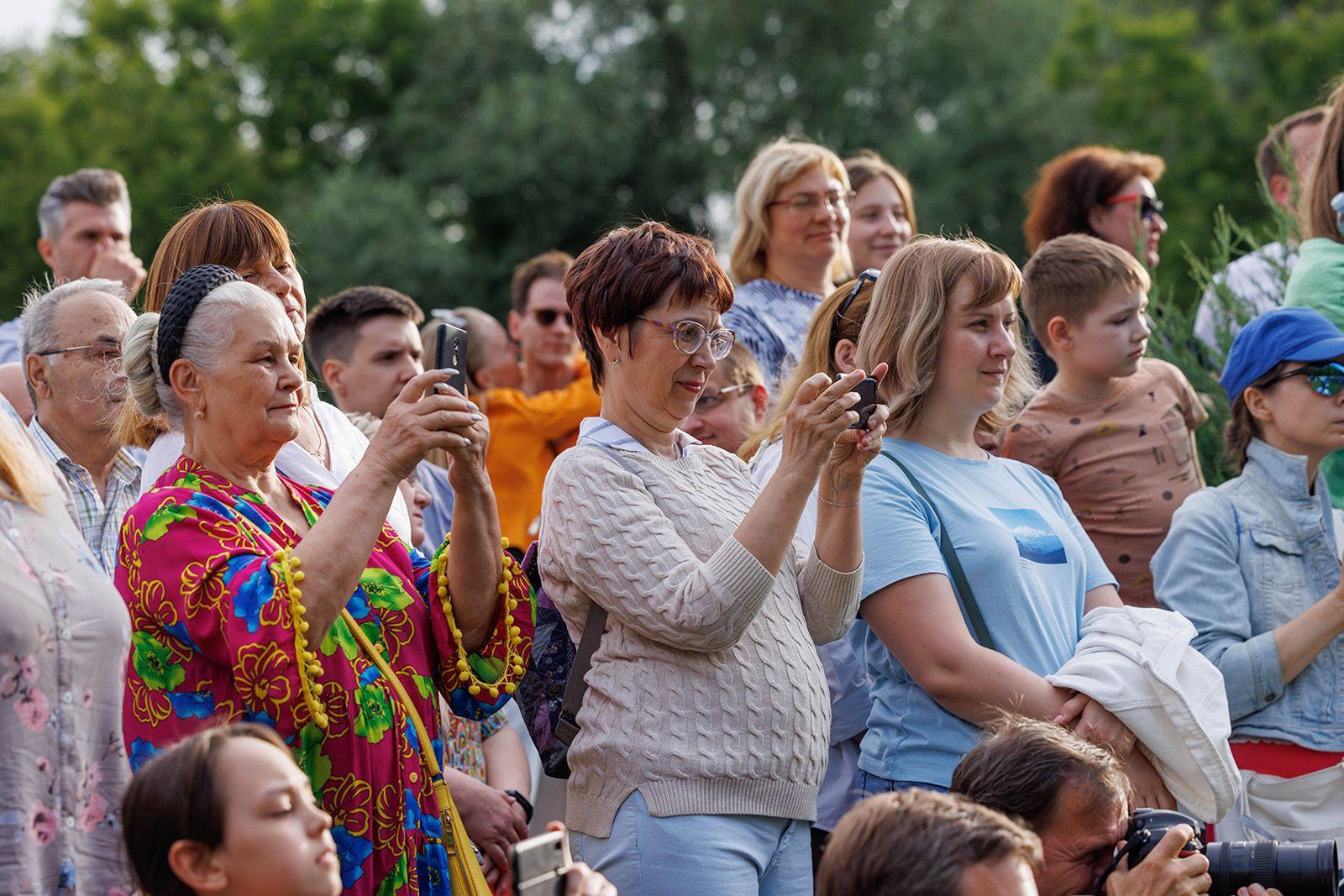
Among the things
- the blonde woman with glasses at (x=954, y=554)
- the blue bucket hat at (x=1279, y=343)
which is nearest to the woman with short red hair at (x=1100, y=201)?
the blue bucket hat at (x=1279, y=343)

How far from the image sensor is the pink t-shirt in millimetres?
4629

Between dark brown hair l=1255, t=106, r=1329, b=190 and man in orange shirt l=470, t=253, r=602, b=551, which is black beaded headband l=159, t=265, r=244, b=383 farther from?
dark brown hair l=1255, t=106, r=1329, b=190

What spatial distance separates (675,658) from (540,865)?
0.88m

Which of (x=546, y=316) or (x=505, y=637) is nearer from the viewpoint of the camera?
(x=505, y=637)

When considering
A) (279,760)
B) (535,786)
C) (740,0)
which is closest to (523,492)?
(535,786)

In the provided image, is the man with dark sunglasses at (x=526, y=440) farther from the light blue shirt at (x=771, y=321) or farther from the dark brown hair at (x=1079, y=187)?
the dark brown hair at (x=1079, y=187)

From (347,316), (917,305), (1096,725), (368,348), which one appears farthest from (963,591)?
(347,316)

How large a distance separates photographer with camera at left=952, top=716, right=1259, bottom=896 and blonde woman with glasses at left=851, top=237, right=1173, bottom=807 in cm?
33

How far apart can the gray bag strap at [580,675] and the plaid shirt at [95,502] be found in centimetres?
135

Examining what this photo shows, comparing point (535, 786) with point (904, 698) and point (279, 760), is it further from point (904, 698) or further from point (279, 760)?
point (279, 760)

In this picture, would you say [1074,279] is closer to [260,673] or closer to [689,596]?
[689,596]

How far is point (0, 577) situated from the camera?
2.62 m

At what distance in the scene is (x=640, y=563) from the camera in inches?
122

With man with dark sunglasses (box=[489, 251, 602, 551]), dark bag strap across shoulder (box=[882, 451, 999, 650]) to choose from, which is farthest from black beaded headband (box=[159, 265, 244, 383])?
man with dark sunglasses (box=[489, 251, 602, 551])
